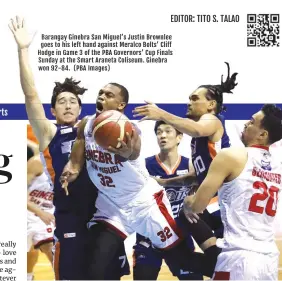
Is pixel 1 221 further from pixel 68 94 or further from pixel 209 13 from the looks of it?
pixel 209 13

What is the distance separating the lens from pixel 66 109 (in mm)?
4539

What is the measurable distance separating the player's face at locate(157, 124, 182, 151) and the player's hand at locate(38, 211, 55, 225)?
67 centimetres

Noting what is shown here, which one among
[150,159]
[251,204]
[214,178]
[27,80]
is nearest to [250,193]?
[251,204]

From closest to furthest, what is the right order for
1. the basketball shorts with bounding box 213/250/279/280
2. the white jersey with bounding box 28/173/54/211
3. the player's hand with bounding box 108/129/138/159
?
the basketball shorts with bounding box 213/250/279/280 → the player's hand with bounding box 108/129/138/159 → the white jersey with bounding box 28/173/54/211

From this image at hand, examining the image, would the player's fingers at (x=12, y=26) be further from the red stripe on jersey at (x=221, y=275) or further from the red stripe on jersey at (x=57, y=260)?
the red stripe on jersey at (x=221, y=275)

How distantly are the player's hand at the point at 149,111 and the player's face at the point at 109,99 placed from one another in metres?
0.08

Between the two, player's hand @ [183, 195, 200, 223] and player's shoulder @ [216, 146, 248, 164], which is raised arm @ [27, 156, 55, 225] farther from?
player's shoulder @ [216, 146, 248, 164]

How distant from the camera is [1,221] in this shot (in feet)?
14.7

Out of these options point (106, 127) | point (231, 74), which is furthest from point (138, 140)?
point (231, 74)

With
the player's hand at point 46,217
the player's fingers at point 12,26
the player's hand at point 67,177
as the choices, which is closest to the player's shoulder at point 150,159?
the player's hand at point 67,177

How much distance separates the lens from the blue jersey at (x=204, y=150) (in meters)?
4.54

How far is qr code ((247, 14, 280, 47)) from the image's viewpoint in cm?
444

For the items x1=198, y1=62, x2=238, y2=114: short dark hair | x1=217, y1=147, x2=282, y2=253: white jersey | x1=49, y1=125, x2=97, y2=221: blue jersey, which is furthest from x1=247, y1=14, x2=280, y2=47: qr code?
x1=49, y1=125, x2=97, y2=221: blue jersey

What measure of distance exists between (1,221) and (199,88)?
1166 mm
